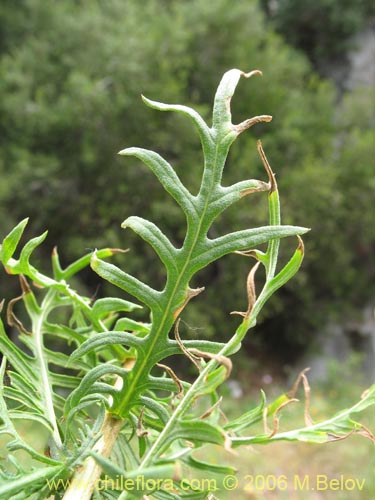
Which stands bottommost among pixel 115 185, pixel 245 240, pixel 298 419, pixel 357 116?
pixel 298 419

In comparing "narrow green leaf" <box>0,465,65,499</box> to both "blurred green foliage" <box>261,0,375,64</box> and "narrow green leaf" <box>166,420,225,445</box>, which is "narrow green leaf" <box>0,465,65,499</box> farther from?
"blurred green foliage" <box>261,0,375,64</box>

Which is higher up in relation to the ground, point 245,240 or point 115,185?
point 115,185

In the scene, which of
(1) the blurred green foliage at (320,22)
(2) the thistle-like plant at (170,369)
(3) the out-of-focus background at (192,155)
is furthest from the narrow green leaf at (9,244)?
(1) the blurred green foliage at (320,22)

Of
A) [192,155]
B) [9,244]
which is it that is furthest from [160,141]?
[9,244]

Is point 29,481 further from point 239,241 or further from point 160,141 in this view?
point 160,141

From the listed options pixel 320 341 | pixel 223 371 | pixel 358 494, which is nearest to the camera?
pixel 223 371

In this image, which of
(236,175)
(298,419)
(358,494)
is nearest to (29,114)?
(236,175)

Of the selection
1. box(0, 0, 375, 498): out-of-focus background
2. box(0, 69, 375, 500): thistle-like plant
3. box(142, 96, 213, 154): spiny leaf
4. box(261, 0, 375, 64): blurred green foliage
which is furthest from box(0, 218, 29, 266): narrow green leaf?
box(261, 0, 375, 64): blurred green foliage

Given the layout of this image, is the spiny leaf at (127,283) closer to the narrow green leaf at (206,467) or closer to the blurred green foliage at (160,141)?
the narrow green leaf at (206,467)

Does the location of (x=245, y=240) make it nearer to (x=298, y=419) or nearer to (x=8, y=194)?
(x=298, y=419)
